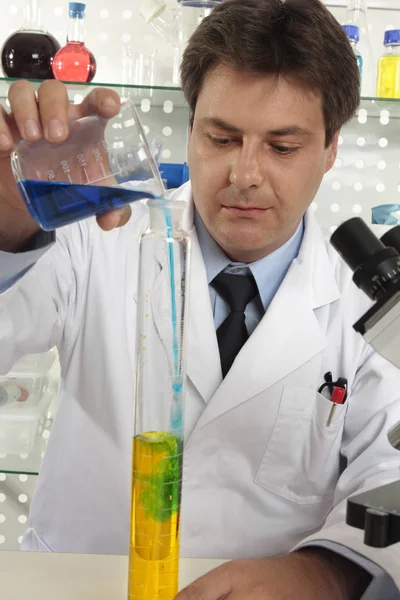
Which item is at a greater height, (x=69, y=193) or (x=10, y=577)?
(x=69, y=193)

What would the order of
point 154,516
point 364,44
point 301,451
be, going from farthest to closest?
point 364,44
point 301,451
point 154,516

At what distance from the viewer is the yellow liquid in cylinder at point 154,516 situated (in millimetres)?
730

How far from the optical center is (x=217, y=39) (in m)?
1.30

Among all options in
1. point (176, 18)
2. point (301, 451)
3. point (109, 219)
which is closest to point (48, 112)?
point (109, 219)

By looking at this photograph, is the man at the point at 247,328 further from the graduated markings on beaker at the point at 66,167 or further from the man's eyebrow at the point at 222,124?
the graduated markings on beaker at the point at 66,167

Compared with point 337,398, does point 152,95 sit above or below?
above

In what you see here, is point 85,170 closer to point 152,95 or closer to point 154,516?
point 154,516

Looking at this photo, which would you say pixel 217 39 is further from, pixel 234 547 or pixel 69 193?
pixel 234 547

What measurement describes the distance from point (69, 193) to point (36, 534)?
0.74 m

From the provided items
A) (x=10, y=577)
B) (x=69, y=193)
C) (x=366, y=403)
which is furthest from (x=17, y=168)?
(x=366, y=403)

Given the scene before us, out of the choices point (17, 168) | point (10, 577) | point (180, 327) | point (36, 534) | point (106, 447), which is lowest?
point (36, 534)

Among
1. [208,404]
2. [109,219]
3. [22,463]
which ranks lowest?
[22,463]

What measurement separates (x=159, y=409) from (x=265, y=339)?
1.91ft

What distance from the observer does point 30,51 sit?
1545 mm
